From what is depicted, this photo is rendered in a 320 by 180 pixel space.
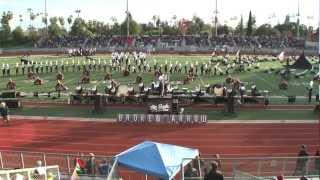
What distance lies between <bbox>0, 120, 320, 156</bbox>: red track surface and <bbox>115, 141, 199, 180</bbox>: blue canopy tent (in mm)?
11033

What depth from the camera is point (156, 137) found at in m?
29.2

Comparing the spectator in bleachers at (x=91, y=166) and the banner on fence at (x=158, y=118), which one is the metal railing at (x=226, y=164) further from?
the banner on fence at (x=158, y=118)

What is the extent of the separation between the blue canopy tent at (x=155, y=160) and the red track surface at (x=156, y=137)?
11.0 meters

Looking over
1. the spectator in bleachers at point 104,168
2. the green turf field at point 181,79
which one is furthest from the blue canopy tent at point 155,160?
the green turf field at point 181,79

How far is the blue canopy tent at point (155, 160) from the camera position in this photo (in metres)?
14.9

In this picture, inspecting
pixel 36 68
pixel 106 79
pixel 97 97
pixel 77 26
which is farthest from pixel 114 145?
pixel 77 26

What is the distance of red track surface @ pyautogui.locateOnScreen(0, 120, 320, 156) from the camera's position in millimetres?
27234

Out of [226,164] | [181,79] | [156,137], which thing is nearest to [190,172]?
[226,164]

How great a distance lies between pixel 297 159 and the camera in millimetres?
16266

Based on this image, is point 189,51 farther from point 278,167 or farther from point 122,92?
point 278,167

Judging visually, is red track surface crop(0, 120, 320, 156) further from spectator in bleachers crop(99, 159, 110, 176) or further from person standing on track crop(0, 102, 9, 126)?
spectator in bleachers crop(99, 159, 110, 176)

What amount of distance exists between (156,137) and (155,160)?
14088 millimetres

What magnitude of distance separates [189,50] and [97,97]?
63075 mm

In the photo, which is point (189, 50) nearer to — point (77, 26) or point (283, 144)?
point (77, 26)
